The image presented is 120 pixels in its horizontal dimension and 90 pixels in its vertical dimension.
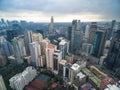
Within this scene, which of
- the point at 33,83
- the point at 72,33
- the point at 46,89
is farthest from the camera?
the point at 72,33

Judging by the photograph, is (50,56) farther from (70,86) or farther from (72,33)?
(72,33)

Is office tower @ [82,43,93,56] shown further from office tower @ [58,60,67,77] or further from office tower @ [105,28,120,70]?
office tower @ [58,60,67,77]

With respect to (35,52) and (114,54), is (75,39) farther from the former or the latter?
(35,52)

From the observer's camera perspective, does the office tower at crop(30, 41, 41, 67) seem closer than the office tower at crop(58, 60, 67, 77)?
No

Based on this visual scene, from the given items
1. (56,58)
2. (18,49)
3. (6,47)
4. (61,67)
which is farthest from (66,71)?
(6,47)

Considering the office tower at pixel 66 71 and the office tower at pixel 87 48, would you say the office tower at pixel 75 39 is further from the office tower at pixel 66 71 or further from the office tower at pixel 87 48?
the office tower at pixel 66 71

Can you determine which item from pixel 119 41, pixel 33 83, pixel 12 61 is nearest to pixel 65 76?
pixel 33 83

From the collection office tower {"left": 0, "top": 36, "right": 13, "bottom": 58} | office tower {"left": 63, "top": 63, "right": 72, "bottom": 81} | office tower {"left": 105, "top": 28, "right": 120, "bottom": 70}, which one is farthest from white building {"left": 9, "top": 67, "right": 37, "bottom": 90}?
office tower {"left": 105, "top": 28, "right": 120, "bottom": 70}

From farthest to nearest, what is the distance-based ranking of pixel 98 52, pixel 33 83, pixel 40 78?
pixel 98 52 < pixel 40 78 < pixel 33 83
